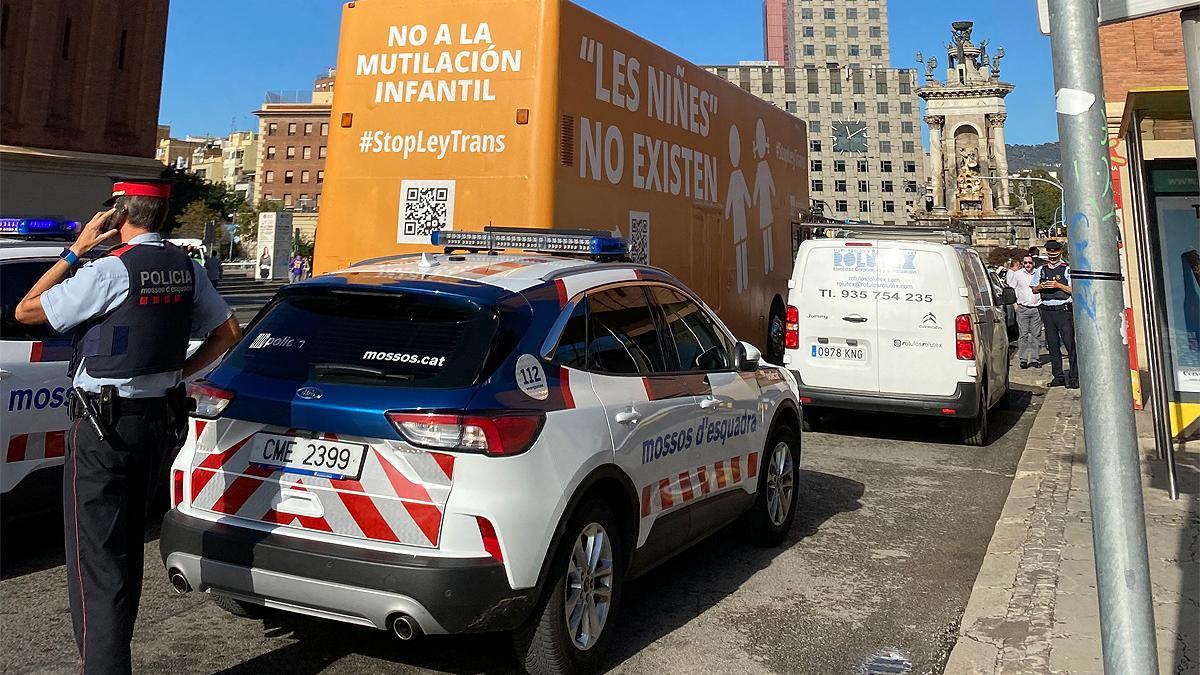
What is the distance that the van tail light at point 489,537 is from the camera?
10.4ft

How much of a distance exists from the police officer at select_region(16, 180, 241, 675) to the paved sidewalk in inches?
128

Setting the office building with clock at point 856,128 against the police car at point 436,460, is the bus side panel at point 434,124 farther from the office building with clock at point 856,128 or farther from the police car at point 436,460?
the office building with clock at point 856,128

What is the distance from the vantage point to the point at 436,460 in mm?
3189

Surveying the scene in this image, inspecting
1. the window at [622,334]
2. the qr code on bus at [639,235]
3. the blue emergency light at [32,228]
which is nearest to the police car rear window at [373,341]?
the window at [622,334]

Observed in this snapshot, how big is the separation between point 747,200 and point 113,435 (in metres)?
10.4

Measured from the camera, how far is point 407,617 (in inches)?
123

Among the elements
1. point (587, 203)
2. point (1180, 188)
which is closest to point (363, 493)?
point (587, 203)

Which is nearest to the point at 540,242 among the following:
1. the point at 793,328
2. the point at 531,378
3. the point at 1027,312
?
the point at 531,378

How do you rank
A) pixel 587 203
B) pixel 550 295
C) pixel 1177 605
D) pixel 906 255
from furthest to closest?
pixel 906 255 < pixel 587 203 < pixel 1177 605 < pixel 550 295

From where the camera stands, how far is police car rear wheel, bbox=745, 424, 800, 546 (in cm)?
550

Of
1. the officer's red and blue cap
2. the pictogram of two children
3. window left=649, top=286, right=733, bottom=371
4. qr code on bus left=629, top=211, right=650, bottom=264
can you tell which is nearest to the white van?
qr code on bus left=629, top=211, right=650, bottom=264

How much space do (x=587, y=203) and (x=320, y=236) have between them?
244 centimetres

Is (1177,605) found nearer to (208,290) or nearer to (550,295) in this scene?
(550,295)

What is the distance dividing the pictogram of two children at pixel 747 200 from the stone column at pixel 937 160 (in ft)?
284
